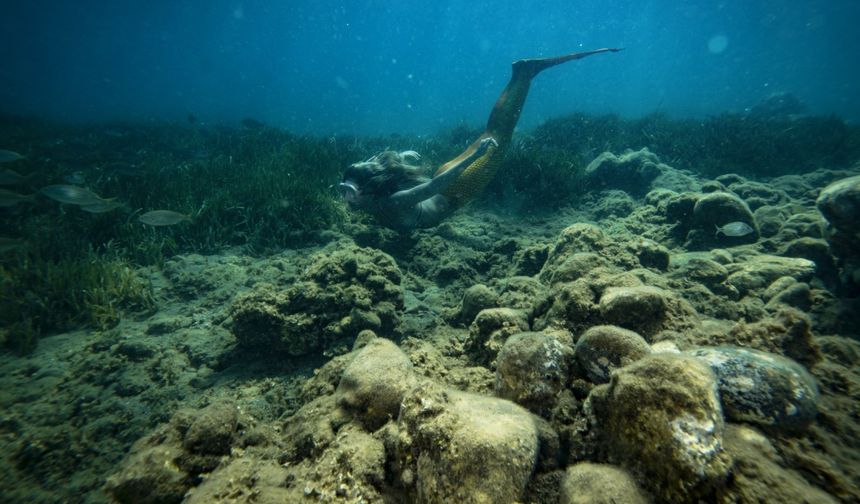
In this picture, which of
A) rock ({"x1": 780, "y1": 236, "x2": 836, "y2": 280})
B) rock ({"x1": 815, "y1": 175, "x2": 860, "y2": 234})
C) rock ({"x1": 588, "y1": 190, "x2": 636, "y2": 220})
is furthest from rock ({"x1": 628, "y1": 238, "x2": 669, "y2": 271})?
rock ({"x1": 588, "y1": 190, "x2": 636, "y2": 220})

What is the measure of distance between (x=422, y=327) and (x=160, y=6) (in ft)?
333

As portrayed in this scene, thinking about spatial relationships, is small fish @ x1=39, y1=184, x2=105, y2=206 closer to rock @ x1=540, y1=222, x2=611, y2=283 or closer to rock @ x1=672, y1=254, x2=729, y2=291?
rock @ x1=540, y1=222, x2=611, y2=283

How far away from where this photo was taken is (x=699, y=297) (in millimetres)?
3697

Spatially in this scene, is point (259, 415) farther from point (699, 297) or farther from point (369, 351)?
point (699, 297)

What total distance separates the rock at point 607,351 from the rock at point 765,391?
344mm

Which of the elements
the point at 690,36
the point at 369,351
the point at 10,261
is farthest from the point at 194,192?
the point at 690,36

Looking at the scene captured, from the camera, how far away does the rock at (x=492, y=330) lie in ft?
9.73

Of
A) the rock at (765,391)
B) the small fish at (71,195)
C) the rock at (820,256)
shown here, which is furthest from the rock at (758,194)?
the small fish at (71,195)

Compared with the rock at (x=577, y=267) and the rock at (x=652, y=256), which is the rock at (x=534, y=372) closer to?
the rock at (x=577, y=267)

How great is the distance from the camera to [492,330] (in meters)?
3.11

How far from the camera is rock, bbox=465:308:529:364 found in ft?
9.73

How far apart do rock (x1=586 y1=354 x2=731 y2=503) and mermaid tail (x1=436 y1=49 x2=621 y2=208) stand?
568 cm

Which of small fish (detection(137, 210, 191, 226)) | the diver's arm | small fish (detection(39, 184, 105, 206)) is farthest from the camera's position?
small fish (detection(39, 184, 105, 206))

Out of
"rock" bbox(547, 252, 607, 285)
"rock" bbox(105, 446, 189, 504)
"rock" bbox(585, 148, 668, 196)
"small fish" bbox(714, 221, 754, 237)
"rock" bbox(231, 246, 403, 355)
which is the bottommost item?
"rock" bbox(105, 446, 189, 504)
